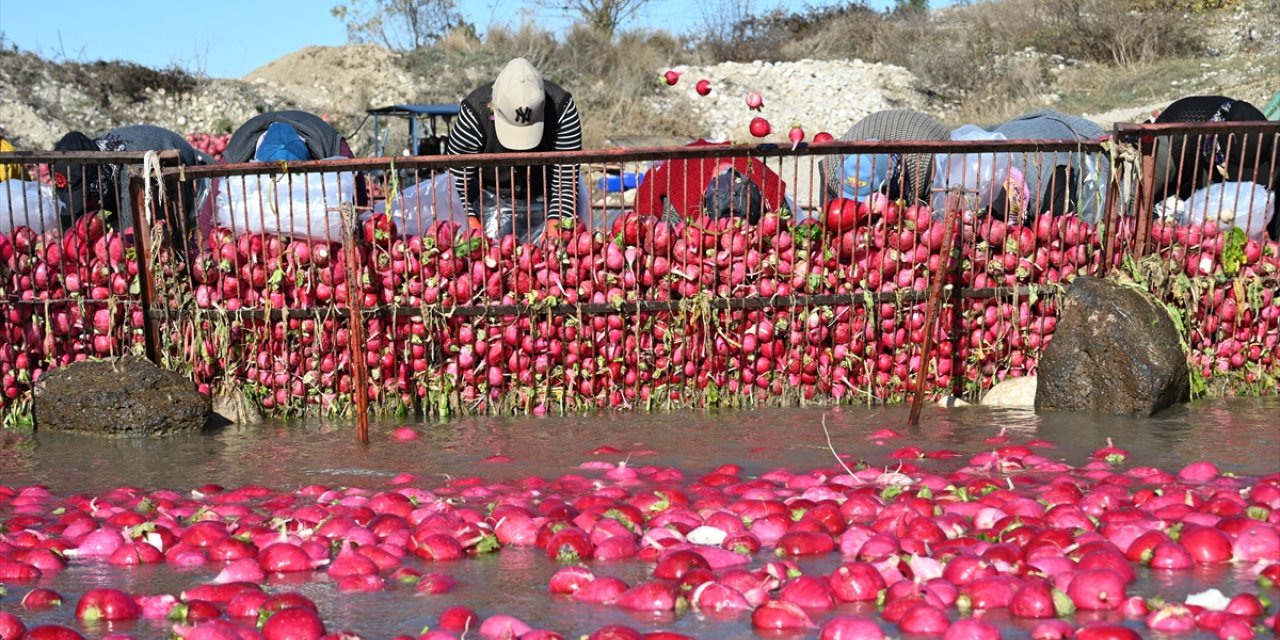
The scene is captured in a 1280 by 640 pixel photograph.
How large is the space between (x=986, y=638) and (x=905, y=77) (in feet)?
95.0

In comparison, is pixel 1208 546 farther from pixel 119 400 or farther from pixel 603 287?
pixel 119 400

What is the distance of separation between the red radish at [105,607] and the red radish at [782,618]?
5.73 ft

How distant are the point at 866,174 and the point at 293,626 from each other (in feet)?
17.6

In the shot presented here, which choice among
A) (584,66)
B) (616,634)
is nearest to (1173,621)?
(616,634)

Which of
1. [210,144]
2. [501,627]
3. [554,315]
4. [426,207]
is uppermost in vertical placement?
[426,207]

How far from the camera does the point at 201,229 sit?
7.33 m

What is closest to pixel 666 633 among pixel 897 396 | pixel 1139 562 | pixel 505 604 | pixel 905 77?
pixel 505 604

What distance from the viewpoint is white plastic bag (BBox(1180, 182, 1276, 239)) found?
7.55 m

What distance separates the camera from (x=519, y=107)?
7.79 metres

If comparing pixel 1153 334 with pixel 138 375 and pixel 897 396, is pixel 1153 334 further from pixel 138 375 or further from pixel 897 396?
pixel 138 375

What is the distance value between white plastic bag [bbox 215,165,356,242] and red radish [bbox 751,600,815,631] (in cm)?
408

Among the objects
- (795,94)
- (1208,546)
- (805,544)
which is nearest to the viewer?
(1208,546)

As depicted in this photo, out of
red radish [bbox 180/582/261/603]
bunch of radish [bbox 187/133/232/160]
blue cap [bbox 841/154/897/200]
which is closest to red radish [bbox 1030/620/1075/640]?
red radish [bbox 180/582/261/603]

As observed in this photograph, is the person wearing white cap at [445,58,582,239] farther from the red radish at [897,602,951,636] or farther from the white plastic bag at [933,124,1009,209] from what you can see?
the red radish at [897,602,951,636]
